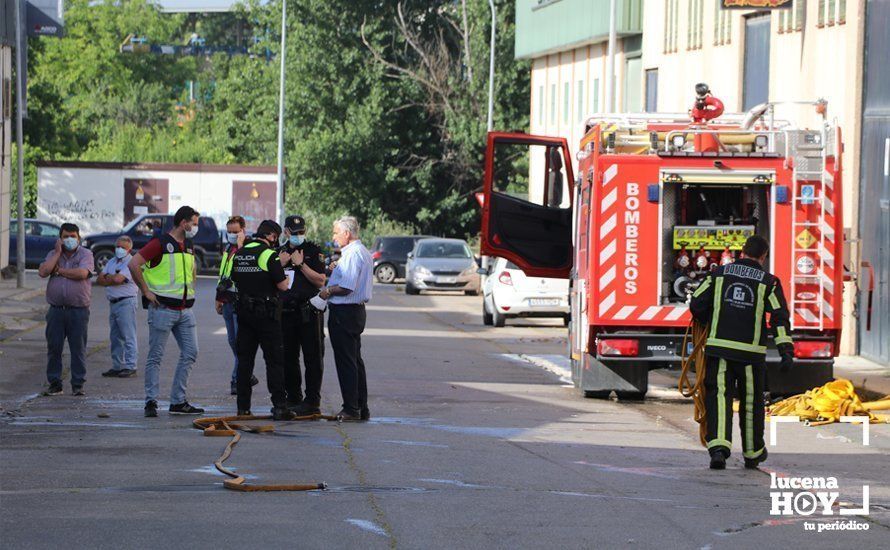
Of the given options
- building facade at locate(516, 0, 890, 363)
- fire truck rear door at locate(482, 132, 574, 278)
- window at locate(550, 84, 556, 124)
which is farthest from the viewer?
window at locate(550, 84, 556, 124)

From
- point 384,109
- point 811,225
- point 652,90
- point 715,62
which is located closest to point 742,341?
point 811,225

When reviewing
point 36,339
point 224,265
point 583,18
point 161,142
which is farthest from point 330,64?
point 224,265

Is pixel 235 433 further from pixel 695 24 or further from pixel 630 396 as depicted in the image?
pixel 695 24

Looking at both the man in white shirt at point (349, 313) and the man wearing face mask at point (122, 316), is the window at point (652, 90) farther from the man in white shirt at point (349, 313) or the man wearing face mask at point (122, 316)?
the man in white shirt at point (349, 313)

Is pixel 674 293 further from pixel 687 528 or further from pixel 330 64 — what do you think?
pixel 330 64

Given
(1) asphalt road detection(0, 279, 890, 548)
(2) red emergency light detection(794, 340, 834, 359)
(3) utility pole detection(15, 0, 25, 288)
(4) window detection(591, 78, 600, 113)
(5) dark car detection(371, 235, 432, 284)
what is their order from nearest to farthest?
(1) asphalt road detection(0, 279, 890, 548), (2) red emergency light detection(794, 340, 834, 359), (3) utility pole detection(15, 0, 25, 288), (4) window detection(591, 78, 600, 113), (5) dark car detection(371, 235, 432, 284)

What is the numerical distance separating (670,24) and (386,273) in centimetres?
1580

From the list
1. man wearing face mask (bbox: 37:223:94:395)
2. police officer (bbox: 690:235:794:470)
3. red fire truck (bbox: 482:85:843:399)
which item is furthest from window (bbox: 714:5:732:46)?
police officer (bbox: 690:235:794:470)

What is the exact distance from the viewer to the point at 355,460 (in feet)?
36.7

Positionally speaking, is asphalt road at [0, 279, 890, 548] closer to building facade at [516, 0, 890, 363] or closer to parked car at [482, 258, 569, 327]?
building facade at [516, 0, 890, 363]

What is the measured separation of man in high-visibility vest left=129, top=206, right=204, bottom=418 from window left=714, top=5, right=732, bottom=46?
60.8 ft

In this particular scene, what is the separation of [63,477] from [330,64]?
5259 cm

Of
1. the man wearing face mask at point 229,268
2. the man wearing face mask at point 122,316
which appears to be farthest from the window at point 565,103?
the man wearing face mask at point 229,268

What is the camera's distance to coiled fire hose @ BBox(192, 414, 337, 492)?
9.66 meters
